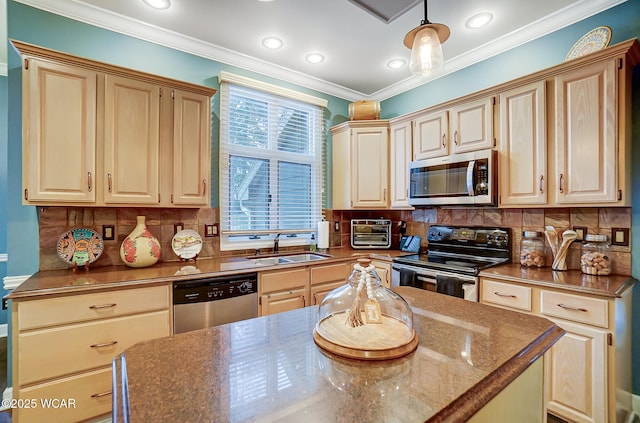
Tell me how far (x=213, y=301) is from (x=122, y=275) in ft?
2.02

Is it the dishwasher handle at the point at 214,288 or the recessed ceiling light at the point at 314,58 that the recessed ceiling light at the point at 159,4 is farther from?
the dishwasher handle at the point at 214,288

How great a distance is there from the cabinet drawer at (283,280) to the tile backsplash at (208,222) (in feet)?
2.09

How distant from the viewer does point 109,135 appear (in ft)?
6.66

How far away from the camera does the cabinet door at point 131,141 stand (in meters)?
2.03

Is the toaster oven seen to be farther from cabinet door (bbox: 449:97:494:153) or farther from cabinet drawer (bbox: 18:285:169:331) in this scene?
cabinet drawer (bbox: 18:285:169:331)

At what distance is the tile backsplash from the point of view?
6.66 ft

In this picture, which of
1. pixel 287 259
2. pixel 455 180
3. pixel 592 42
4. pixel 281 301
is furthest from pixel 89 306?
pixel 592 42

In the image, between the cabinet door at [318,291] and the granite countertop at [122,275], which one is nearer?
the granite countertop at [122,275]

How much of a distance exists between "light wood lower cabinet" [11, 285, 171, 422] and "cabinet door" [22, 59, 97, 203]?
715 millimetres

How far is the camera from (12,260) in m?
1.94

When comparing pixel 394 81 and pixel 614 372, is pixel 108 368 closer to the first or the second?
pixel 614 372

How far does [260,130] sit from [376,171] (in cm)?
134

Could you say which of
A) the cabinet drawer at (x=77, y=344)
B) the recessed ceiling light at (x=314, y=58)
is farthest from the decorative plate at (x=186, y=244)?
the recessed ceiling light at (x=314, y=58)

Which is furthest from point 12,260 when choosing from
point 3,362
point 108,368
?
point 3,362
